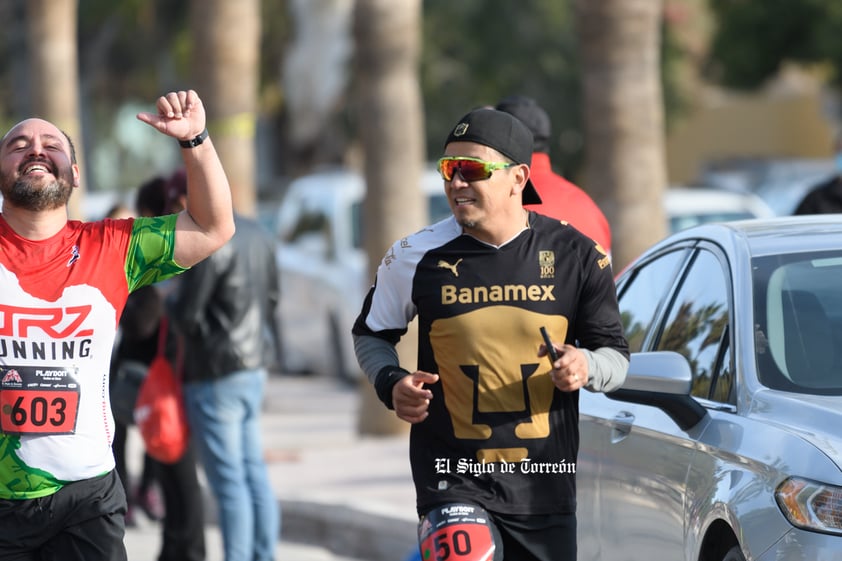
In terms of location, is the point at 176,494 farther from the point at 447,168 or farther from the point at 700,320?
the point at 447,168

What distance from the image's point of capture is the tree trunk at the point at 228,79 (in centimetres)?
1428

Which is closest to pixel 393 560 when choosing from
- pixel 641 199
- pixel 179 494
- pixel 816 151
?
pixel 179 494

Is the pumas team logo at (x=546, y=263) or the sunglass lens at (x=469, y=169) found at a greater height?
the sunglass lens at (x=469, y=169)

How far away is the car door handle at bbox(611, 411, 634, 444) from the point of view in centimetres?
577

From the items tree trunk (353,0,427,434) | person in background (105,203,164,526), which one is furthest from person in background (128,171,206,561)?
tree trunk (353,0,427,434)

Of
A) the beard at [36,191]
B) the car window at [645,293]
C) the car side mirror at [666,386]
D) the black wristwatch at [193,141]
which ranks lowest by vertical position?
the car side mirror at [666,386]

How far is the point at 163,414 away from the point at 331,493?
2.90 m

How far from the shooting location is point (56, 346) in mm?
4688

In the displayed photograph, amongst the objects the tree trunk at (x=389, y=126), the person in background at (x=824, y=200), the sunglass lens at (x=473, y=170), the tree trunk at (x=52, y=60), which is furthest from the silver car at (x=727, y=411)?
the tree trunk at (x=52, y=60)

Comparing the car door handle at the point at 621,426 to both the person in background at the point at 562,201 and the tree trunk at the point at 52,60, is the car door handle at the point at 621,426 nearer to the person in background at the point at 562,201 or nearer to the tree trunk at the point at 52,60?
the person in background at the point at 562,201

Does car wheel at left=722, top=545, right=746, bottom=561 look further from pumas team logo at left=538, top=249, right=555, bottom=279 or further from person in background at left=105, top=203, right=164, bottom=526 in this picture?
person in background at left=105, top=203, right=164, bottom=526

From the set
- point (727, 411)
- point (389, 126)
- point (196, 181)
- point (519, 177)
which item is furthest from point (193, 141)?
point (389, 126)

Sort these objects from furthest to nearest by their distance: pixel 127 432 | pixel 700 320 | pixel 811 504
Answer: pixel 127 432
pixel 700 320
pixel 811 504

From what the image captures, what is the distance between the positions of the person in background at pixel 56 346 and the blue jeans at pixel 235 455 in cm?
301
